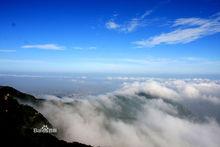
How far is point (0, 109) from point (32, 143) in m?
41.3

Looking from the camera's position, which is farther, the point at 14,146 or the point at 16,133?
the point at 16,133

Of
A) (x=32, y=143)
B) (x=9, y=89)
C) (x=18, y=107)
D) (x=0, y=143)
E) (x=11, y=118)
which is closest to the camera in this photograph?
(x=0, y=143)

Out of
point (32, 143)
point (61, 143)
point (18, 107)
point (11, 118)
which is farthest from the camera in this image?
point (18, 107)

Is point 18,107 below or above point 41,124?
above

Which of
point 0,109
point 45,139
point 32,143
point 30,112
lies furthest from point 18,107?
point 32,143

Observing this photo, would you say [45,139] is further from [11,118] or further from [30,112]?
[30,112]

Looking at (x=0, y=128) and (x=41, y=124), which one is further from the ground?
(x=0, y=128)

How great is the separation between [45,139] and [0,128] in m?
18.3

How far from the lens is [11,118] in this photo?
117 metres

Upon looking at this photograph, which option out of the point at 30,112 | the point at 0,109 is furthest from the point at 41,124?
the point at 0,109

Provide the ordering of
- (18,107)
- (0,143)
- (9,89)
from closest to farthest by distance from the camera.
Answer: (0,143) → (18,107) → (9,89)

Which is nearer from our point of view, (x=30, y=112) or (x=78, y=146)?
(x=78, y=146)

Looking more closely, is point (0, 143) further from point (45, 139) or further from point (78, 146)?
point (78, 146)

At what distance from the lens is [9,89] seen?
188m
